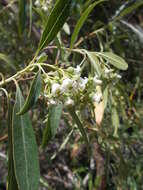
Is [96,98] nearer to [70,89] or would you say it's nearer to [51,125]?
[70,89]

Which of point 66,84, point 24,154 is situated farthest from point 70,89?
point 24,154

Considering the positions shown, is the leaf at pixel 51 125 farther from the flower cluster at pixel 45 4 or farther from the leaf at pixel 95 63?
the flower cluster at pixel 45 4

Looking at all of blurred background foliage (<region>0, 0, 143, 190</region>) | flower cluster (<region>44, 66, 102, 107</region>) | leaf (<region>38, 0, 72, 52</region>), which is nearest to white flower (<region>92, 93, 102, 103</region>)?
flower cluster (<region>44, 66, 102, 107</region>)

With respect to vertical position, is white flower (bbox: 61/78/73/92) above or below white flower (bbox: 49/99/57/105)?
above

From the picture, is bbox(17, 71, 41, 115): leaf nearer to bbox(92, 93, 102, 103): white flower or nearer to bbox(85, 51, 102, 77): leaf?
bbox(92, 93, 102, 103): white flower

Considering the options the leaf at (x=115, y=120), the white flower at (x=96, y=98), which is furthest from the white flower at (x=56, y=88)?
the leaf at (x=115, y=120)
